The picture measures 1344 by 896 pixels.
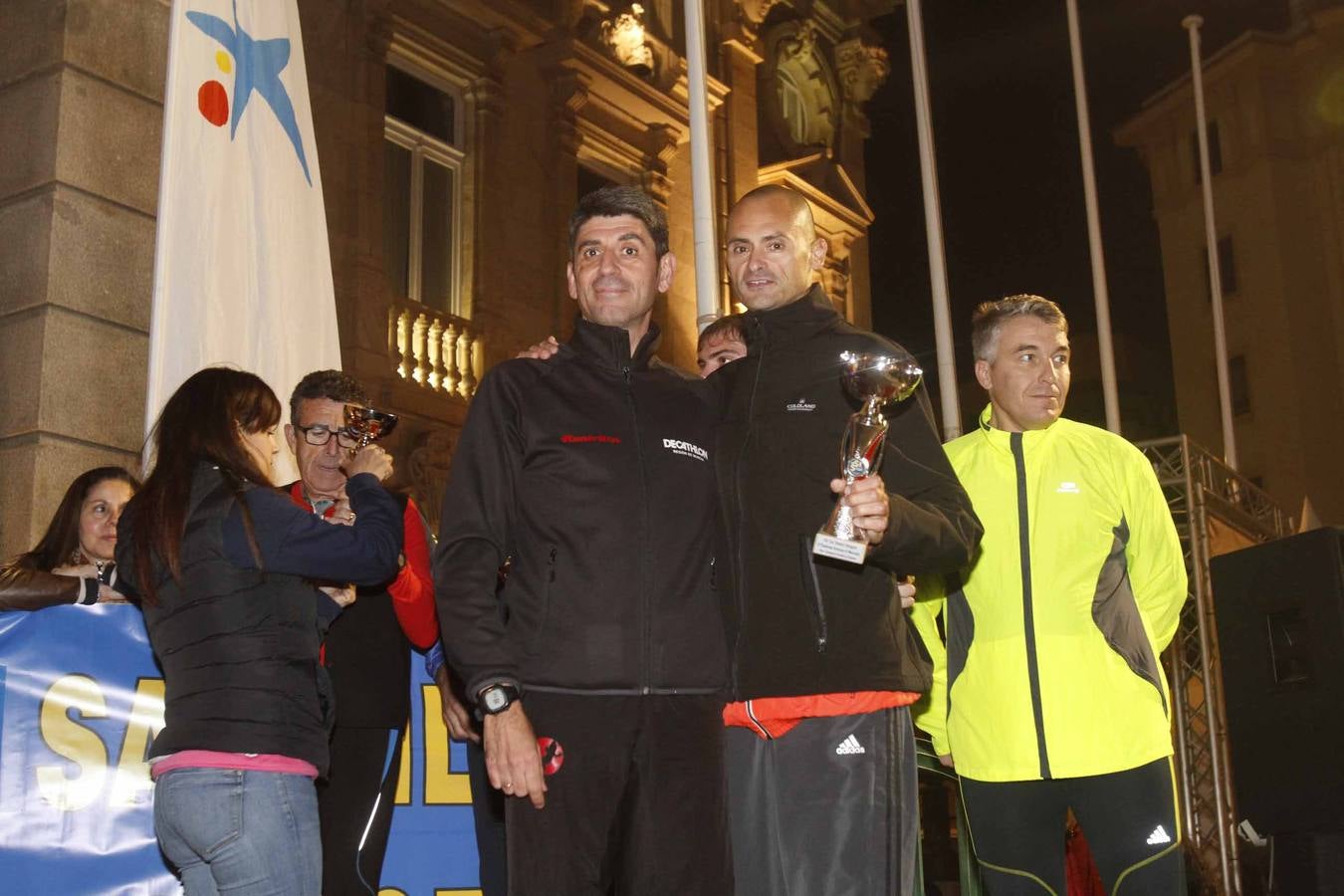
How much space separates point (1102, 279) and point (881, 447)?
1404cm

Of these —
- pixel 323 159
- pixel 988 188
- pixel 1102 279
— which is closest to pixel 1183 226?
pixel 988 188

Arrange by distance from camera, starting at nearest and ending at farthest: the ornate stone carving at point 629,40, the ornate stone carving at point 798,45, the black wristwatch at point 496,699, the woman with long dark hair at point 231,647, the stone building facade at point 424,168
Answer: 1. the black wristwatch at point 496,699
2. the woman with long dark hair at point 231,647
3. the stone building facade at point 424,168
4. the ornate stone carving at point 629,40
5. the ornate stone carving at point 798,45

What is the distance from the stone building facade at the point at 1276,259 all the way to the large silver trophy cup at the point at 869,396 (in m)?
36.1

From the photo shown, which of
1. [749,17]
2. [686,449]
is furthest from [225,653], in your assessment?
[749,17]

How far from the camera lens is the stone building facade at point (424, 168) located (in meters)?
6.07

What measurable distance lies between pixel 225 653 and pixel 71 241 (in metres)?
3.23

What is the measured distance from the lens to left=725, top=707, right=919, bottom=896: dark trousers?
3330 mm

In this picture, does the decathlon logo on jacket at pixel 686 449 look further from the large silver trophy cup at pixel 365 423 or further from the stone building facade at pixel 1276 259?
the stone building facade at pixel 1276 259

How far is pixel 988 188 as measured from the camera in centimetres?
2839

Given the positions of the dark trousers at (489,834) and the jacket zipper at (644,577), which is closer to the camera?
the jacket zipper at (644,577)

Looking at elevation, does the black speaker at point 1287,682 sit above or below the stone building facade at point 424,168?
below

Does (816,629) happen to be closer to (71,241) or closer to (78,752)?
(78,752)

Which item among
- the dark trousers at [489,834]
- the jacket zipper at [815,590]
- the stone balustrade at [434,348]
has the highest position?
the stone balustrade at [434,348]

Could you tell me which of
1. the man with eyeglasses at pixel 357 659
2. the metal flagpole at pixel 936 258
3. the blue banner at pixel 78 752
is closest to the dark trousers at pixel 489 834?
the man with eyeglasses at pixel 357 659
